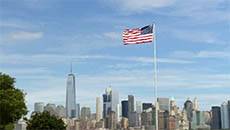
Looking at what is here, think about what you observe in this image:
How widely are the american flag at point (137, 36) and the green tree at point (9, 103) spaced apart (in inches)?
676

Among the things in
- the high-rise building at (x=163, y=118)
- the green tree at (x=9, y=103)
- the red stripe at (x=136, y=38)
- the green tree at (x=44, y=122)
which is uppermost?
the red stripe at (x=136, y=38)

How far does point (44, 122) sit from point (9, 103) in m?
6.12

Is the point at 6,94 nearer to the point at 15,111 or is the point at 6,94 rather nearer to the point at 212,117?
the point at 15,111

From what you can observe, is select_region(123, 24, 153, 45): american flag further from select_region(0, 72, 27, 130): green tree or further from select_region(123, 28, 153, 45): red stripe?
select_region(0, 72, 27, 130): green tree

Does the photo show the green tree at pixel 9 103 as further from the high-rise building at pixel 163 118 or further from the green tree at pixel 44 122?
the high-rise building at pixel 163 118

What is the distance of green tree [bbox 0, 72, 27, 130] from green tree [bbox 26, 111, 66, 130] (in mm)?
2318

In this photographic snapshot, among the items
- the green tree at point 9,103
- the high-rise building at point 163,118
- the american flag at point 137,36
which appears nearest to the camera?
the american flag at point 137,36

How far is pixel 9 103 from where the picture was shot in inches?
1688

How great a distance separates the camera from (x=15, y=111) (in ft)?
144

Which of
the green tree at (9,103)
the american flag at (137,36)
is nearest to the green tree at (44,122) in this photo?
the green tree at (9,103)

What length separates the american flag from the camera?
32.6m

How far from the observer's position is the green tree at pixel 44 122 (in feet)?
155

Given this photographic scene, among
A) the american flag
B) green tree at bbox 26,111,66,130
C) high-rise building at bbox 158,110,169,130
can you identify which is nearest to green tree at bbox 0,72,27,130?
green tree at bbox 26,111,66,130

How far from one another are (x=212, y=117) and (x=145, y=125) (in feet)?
124
